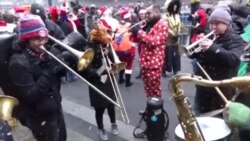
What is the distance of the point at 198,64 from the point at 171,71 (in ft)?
16.5

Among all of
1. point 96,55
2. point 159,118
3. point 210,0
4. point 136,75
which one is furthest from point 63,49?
point 210,0

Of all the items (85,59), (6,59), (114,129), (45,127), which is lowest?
(114,129)

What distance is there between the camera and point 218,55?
11.7 ft

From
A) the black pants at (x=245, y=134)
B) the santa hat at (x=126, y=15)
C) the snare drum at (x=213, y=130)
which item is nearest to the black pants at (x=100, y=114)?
the snare drum at (x=213, y=130)

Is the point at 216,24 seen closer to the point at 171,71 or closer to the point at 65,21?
the point at 171,71

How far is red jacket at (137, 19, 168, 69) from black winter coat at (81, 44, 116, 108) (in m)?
0.70

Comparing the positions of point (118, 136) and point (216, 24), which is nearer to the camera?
point (216, 24)

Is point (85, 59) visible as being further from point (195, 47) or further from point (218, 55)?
point (218, 55)

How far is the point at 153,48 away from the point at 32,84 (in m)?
2.31

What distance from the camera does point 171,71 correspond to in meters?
8.74

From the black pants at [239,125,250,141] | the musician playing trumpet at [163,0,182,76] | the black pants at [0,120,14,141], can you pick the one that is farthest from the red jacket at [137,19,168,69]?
the black pants at [0,120,14,141]

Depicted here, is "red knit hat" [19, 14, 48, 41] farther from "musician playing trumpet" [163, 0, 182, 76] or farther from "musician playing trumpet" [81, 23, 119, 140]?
"musician playing trumpet" [163, 0, 182, 76]

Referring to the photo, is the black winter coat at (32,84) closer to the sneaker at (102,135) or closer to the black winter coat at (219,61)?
the black winter coat at (219,61)

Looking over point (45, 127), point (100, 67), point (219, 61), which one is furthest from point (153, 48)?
point (45, 127)
